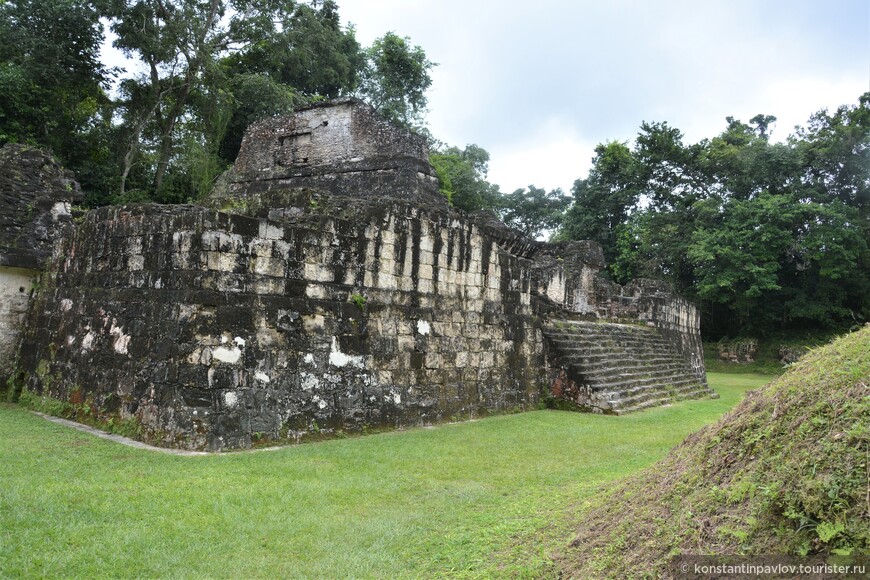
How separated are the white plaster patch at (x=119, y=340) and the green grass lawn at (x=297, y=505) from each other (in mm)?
1014

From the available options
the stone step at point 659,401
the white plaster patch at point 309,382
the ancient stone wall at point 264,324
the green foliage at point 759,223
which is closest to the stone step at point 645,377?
the stone step at point 659,401

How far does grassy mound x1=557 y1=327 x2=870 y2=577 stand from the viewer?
249 cm

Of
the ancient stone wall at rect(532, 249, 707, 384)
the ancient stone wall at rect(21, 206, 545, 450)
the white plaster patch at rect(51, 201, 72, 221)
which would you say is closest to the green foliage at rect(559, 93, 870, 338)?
the ancient stone wall at rect(532, 249, 707, 384)

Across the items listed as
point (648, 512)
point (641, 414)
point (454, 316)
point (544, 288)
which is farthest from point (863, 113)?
point (648, 512)

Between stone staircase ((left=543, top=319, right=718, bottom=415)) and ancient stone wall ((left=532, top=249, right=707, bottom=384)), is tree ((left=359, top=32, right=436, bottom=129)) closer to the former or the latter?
ancient stone wall ((left=532, top=249, right=707, bottom=384))

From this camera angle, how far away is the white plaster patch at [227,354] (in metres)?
6.58

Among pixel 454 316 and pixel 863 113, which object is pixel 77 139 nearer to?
pixel 454 316

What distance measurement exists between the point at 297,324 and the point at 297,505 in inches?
120

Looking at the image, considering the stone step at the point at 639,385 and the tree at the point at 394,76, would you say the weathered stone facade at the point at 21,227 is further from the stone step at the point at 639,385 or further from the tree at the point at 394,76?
the tree at the point at 394,76

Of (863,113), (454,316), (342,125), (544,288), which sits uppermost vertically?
(863,113)

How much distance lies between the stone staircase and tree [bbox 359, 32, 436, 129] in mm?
21014

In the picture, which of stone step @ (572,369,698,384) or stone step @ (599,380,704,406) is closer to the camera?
stone step @ (599,380,704,406)

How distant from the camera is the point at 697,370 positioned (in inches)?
708

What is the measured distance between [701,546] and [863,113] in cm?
3144
